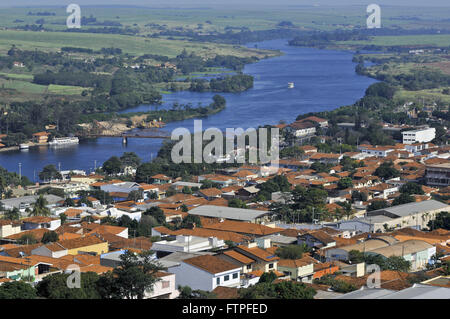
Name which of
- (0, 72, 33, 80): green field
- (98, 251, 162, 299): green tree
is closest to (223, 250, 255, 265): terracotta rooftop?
(98, 251, 162, 299): green tree

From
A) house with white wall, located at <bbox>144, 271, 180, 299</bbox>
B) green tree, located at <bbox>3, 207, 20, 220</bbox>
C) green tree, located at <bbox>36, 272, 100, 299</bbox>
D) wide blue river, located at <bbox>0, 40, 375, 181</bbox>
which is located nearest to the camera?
green tree, located at <bbox>36, 272, 100, 299</bbox>

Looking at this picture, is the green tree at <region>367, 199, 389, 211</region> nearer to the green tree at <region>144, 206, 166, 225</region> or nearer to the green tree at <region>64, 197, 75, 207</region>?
the green tree at <region>144, 206, 166, 225</region>

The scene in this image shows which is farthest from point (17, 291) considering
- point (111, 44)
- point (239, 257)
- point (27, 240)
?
point (111, 44)

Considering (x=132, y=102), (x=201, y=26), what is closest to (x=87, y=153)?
(x=132, y=102)

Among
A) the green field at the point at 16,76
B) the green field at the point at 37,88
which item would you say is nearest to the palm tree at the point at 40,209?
the green field at the point at 37,88

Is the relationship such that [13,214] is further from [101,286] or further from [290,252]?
[101,286]

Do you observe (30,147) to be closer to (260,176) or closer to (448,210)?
(260,176)

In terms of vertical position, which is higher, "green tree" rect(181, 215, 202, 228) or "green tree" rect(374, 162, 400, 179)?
"green tree" rect(181, 215, 202, 228)
